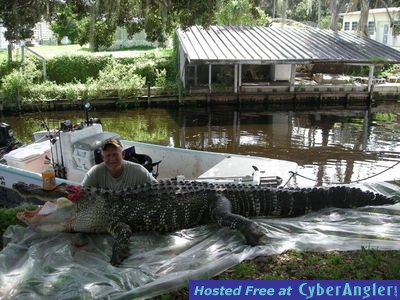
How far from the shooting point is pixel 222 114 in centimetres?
2184

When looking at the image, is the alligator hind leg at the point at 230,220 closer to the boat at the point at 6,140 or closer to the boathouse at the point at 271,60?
the boat at the point at 6,140

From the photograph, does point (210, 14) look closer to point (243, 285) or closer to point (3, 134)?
point (3, 134)

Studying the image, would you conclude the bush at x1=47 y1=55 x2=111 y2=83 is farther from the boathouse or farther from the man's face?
the man's face

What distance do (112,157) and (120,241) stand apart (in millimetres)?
1091

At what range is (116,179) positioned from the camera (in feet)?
17.8

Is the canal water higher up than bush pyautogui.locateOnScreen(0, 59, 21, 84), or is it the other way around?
bush pyautogui.locateOnScreen(0, 59, 21, 84)

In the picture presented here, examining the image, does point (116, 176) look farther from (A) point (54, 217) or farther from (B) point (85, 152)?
(B) point (85, 152)

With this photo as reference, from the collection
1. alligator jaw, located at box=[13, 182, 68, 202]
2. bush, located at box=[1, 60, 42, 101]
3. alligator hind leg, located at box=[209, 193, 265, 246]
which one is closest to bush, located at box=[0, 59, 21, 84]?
bush, located at box=[1, 60, 42, 101]

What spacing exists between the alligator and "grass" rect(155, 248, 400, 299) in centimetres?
48

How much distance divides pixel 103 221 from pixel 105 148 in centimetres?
89

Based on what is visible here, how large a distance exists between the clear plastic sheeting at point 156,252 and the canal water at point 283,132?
22.8ft

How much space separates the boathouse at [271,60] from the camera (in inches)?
861

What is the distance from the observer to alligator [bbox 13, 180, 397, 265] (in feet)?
15.6

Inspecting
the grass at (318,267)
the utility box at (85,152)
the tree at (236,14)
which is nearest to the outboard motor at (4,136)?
the utility box at (85,152)
